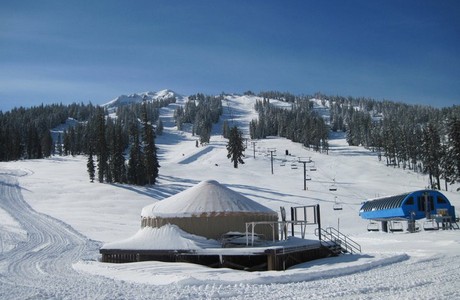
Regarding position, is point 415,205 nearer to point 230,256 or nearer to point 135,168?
point 230,256

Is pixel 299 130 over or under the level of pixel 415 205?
over

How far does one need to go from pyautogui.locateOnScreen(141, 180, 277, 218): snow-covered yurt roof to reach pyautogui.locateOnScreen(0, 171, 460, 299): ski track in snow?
456 centimetres

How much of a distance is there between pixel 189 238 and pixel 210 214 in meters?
1.62

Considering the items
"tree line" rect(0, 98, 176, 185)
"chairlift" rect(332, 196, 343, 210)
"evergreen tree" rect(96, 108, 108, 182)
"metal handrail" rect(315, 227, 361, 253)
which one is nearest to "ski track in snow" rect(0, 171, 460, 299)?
"metal handrail" rect(315, 227, 361, 253)

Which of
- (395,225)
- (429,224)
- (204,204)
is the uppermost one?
(204,204)

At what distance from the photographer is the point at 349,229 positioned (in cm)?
4241

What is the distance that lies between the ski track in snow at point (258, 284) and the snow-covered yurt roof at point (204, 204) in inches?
179

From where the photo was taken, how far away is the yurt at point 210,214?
75.6 feet

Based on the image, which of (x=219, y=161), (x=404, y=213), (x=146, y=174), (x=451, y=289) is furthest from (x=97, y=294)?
(x=219, y=161)

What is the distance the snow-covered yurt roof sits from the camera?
76.0ft

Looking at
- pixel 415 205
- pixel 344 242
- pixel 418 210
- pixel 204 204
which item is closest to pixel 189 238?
pixel 204 204

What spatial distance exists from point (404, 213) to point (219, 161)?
59.8 meters

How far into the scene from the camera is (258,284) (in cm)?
1495

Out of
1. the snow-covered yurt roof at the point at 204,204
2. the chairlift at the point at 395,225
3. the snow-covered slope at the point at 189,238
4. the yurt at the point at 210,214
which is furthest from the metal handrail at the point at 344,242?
the chairlift at the point at 395,225
